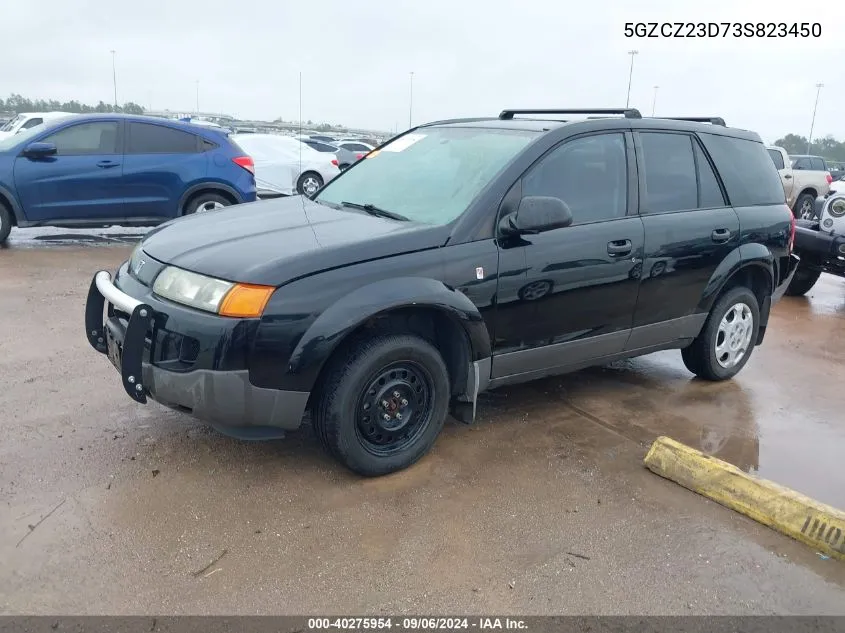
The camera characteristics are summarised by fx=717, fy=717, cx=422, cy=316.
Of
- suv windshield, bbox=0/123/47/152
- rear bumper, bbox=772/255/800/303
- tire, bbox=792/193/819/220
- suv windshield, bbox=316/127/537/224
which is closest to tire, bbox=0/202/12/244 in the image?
suv windshield, bbox=0/123/47/152

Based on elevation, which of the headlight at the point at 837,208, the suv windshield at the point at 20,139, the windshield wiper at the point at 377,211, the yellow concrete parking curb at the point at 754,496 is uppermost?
the suv windshield at the point at 20,139

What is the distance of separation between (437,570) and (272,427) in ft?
3.22

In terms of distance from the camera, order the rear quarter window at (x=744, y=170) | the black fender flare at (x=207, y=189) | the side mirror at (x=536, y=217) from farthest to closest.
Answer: the black fender flare at (x=207, y=189) → the rear quarter window at (x=744, y=170) → the side mirror at (x=536, y=217)

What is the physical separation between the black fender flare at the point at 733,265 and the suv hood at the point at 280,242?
7.04 feet

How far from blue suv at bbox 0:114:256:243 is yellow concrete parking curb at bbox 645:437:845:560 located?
283 inches

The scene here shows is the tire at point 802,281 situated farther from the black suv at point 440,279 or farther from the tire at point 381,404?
the tire at point 381,404

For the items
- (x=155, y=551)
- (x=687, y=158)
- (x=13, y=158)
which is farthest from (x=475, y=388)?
(x=13, y=158)

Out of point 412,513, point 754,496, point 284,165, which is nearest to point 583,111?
point 754,496

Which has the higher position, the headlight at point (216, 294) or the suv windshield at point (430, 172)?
the suv windshield at point (430, 172)

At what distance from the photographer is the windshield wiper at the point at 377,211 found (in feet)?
12.5

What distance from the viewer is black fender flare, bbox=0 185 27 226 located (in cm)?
852

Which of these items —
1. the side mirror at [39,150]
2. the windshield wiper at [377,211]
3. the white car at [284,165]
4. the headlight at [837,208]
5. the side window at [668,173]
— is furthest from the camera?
the white car at [284,165]

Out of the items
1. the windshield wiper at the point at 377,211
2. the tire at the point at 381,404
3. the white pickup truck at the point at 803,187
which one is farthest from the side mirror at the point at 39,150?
the white pickup truck at the point at 803,187

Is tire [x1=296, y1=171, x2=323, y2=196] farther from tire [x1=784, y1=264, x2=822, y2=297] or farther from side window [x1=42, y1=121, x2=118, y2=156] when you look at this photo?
tire [x1=784, y1=264, x2=822, y2=297]
